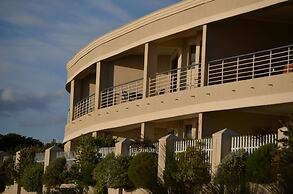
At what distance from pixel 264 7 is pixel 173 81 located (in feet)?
26.2

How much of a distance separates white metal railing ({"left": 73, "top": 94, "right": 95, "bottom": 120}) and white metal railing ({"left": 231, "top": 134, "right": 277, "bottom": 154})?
66.1 ft

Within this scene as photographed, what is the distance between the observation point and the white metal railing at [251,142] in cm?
1993

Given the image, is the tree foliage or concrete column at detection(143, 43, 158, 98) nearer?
concrete column at detection(143, 43, 158, 98)

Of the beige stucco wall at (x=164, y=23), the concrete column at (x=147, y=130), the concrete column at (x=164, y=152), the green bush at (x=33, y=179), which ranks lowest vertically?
the green bush at (x=33, y=179)

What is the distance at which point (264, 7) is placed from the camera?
2603 cm

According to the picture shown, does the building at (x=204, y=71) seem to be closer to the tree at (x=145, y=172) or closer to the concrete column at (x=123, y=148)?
the concrete column at (x=123, y=148)

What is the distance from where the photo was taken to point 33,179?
114 feet

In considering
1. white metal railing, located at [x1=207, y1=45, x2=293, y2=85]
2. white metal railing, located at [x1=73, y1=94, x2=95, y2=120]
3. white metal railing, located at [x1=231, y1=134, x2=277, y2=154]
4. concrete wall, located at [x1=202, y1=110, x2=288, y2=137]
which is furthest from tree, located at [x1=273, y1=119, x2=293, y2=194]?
white metal railing, located at [x1=73, y1=94, x2=95, y2=120]

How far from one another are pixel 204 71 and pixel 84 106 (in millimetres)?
15666

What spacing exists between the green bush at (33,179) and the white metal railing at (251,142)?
15518 mm

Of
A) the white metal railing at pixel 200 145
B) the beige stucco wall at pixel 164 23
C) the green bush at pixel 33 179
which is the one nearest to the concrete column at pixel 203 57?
the beige stucco wall at pixel 164 23

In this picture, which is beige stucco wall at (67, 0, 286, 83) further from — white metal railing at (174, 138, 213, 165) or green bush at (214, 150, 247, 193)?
green bush at (214, 150, 247, 193)

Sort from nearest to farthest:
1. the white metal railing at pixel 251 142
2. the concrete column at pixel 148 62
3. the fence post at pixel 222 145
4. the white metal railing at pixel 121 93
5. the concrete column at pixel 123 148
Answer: the white metal railing at pixel 251 142
the fence post at pixel 222 145
the concrete column at pixel 123 148
the concrete column at pixel 148 62
the white metal railing at pixel 121 93

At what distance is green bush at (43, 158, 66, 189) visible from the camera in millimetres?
31781
